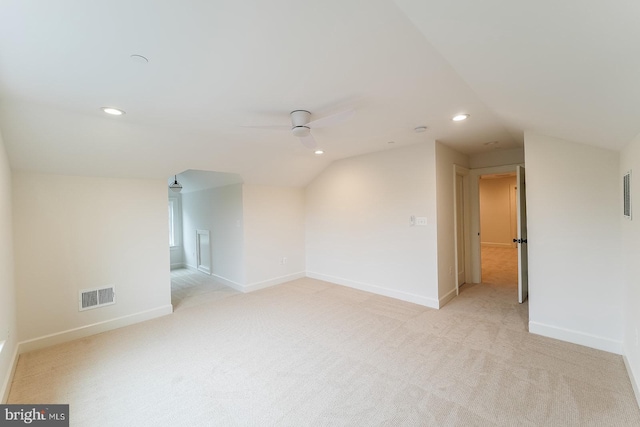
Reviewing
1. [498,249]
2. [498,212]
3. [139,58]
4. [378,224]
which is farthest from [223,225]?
[498,212]

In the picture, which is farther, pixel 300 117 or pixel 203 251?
pixel 203 251

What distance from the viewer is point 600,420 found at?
1.76 meters

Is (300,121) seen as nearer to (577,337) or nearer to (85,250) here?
(85,250)

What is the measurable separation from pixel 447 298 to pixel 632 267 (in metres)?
2.09

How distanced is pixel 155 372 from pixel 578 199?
4.41 m

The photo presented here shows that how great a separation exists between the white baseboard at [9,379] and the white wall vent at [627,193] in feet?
16.7

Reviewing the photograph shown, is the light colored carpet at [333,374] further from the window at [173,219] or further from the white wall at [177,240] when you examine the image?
the window at [173,219]

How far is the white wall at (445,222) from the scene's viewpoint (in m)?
3.82

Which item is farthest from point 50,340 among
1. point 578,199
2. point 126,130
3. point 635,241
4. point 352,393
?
point 578,199

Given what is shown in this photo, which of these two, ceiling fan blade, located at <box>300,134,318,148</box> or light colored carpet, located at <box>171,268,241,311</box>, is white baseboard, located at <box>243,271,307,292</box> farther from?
ceiling fan blade, located at <box>300,134,318,148</box>

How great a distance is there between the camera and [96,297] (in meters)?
3.28

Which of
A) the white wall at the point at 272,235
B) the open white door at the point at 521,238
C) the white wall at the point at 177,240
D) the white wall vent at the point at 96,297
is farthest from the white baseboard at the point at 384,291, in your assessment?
the white wall at the point at 177,240

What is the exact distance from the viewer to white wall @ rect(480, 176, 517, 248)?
8570mm

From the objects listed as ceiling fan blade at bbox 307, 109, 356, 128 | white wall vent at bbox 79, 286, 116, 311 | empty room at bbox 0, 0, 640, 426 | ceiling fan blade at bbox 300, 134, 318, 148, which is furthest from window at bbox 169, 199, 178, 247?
ceiling fan blade at bbox 307, 109, 356, 128
